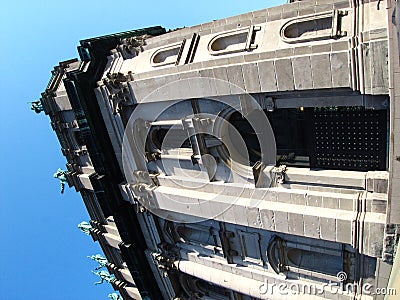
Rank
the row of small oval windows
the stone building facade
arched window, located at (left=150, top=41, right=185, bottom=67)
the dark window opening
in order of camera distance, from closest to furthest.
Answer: the stone building facade
the row of small oval windows
the dark window opening
arched window, located at (left=150, top=41, right=185, bottom=67)

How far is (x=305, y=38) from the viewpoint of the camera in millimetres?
12883

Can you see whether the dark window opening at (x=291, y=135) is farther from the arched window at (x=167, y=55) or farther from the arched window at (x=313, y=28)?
the arched window at (x=167, y=55)

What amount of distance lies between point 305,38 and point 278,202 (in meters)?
6.80

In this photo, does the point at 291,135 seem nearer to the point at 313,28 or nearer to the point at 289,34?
the point at 289,34

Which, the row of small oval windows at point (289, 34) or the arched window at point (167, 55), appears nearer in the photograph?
the row of small oval windows at point (289, 34)

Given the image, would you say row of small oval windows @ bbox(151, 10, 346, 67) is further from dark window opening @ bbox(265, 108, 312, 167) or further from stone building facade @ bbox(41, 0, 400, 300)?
dark window opening @ bbox(265, 108, 312, 167)

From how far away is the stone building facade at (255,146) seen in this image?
12266mm

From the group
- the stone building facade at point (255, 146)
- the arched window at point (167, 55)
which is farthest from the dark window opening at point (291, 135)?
the arched window at point (167, 55)

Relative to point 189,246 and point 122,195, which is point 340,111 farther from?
point 122,195

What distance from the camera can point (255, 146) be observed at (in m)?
16.8

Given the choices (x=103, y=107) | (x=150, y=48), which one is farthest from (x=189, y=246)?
(x=150, y=48)

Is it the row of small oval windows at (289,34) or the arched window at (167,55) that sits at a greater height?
the arched window at (167,55)

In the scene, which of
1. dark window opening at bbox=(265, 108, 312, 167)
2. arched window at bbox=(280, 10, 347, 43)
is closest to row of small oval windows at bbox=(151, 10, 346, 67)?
arched window at bbox=(280, 10, 347, 43)

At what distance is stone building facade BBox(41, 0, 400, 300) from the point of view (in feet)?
40.2
